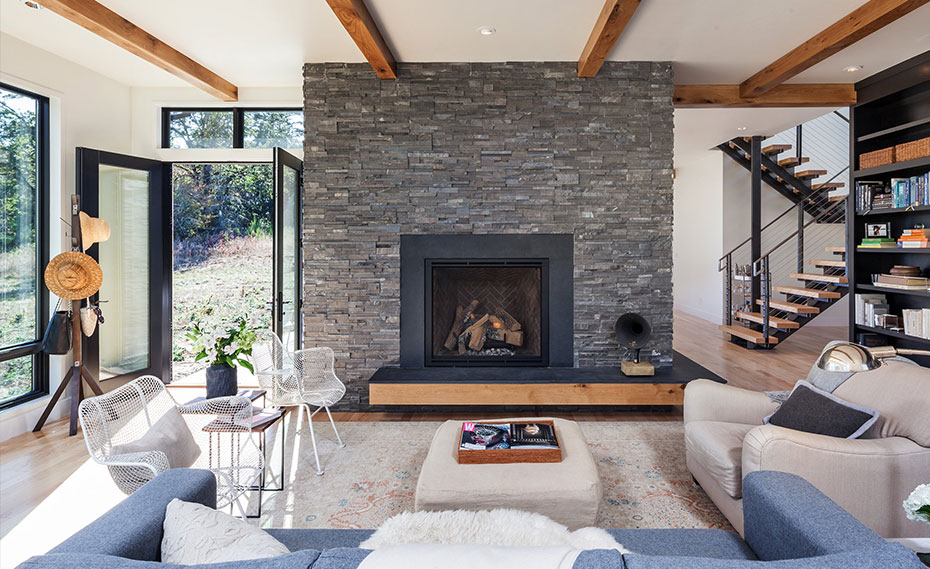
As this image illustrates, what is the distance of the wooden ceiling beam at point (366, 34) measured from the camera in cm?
288

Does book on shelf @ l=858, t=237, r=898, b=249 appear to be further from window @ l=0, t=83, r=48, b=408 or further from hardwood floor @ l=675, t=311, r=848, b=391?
window @ l=0, t=83, r=48, b=408

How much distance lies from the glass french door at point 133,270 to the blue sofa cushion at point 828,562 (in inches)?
179

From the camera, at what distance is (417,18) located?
127 inches

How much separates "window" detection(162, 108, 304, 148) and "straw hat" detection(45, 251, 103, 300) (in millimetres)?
1507

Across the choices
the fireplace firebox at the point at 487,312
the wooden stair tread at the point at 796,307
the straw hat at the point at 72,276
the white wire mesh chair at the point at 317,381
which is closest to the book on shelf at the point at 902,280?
the wooden stair tread at the point at 796,307

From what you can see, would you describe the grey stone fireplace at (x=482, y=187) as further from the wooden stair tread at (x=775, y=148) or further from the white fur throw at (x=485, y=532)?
the wooden stair tread at (x=775, y=148)

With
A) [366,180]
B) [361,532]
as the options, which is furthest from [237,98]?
[361,532]

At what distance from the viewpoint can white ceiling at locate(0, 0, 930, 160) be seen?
3104 millimetres

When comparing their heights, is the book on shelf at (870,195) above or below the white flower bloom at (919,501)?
above

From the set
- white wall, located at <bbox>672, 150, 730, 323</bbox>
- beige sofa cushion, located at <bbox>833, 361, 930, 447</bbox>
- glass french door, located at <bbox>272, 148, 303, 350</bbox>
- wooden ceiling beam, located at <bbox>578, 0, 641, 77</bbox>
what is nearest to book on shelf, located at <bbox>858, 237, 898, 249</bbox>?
beige sofa cushion, located at <bbox>833, 361, 930, 447</bbox>

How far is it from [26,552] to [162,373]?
8.77 feet

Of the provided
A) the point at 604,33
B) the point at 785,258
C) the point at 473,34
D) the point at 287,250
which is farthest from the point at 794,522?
the point at 785,258

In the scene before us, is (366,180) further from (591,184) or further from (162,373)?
(162,373)

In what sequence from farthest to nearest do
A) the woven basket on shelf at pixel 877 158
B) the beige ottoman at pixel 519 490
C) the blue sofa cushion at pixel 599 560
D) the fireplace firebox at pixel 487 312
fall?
1. the woven basket on shelf at pixel 877 158
2. the fireplace firebox at pixel 487 312
3. the beige ottoman at pixel 519 490
4. the blue sofa cushion at pixel 599 560
